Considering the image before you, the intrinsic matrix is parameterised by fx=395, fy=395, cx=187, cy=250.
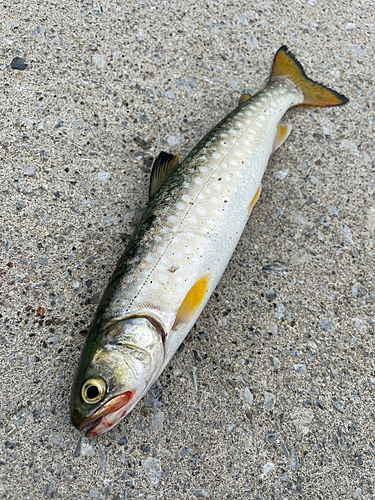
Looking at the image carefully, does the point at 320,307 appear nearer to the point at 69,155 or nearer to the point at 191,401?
the point at 191,401

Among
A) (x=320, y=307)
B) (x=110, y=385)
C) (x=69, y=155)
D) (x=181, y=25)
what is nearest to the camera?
(x=110, y=385)

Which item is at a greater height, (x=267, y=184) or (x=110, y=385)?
(x=267, y=184)

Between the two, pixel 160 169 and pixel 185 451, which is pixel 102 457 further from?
pixel 160 169

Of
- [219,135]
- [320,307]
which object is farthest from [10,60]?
[320,307]

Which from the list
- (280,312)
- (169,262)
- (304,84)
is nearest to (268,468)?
(280,312)

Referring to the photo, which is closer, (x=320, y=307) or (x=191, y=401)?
(x=191, y=401)

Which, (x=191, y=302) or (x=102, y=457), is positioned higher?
(x=191, y=302)
